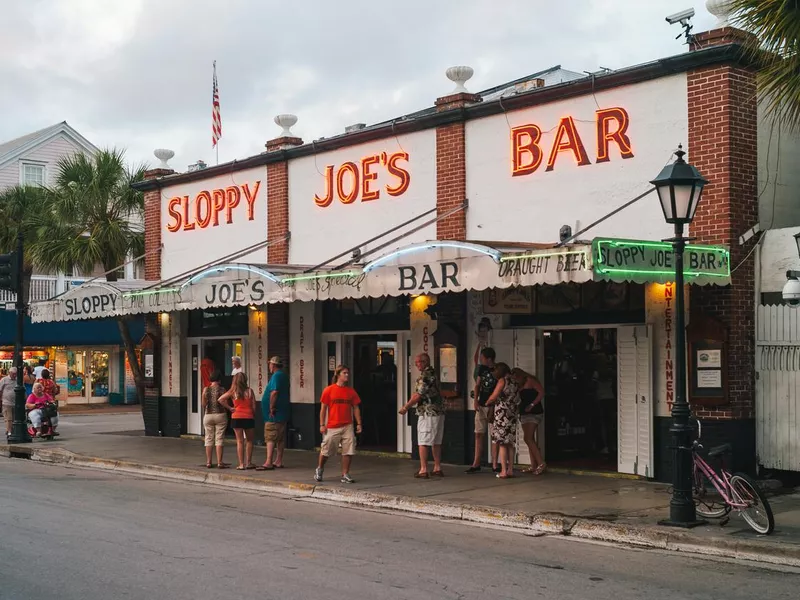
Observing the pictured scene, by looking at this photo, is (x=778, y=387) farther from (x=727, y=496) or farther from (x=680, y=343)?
(x=727, y=496)

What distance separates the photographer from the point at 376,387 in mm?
18766

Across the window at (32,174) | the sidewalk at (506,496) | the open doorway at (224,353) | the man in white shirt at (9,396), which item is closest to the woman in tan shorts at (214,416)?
the sidewalk at (506,496)

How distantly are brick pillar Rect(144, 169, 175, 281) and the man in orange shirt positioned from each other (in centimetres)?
1058

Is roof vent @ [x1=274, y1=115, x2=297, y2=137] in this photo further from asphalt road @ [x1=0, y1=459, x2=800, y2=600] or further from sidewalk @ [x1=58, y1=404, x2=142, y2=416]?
sidewalk @ [x1=58, y1=404, x2=142, y2=416]

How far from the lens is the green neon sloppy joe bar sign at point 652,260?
1156 cm

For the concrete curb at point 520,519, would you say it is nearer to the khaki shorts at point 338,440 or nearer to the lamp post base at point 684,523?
the lamp post base at point 684,523

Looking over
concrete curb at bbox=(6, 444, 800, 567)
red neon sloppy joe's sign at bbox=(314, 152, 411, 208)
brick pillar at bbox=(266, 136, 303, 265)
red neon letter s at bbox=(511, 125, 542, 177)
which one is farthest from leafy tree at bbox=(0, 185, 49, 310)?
red neon letter s at bbox=(511, 125, 542, 177)

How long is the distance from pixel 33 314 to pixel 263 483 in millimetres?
9308

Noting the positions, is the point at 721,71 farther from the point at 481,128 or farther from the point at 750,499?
the point at 750,499

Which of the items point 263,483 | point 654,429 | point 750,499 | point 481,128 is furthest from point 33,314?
point 750,499

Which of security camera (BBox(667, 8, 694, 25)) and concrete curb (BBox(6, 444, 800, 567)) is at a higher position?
security camera (BBox(667, 8, 694, 25))

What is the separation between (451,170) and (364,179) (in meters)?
2.24

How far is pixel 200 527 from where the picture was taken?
10.8 meters

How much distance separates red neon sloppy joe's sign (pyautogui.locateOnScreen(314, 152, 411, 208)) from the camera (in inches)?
691
